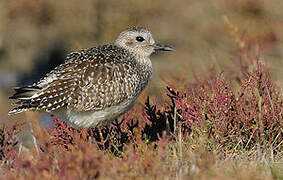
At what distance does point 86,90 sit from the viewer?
575 cm

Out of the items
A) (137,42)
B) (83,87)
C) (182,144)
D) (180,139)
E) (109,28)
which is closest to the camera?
(180,139)

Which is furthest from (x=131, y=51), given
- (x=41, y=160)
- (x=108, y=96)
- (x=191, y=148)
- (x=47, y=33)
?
(x=47, y=33)

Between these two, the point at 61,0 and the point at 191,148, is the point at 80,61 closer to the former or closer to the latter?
the point at 191,148

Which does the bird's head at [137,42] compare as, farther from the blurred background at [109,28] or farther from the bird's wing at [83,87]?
the blurred background at [109,28]

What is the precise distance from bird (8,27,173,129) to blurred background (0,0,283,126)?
7.95 m

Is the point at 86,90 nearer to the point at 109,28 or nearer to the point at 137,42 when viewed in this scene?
the point at 137,42

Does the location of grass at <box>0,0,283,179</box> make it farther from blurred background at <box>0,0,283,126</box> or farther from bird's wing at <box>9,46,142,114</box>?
blurred background at <box>0,0,283,126</box>

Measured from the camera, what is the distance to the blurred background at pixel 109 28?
1504cm

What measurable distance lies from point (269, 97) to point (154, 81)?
7245 millimetres

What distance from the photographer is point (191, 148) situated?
5.44m

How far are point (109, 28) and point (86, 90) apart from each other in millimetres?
10275

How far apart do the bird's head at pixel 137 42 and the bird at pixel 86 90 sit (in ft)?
1.69

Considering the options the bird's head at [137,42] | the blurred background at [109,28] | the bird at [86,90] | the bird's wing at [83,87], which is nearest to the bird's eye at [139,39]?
the bird's head at [137,42]

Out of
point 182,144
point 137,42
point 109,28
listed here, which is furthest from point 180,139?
point 109,28
